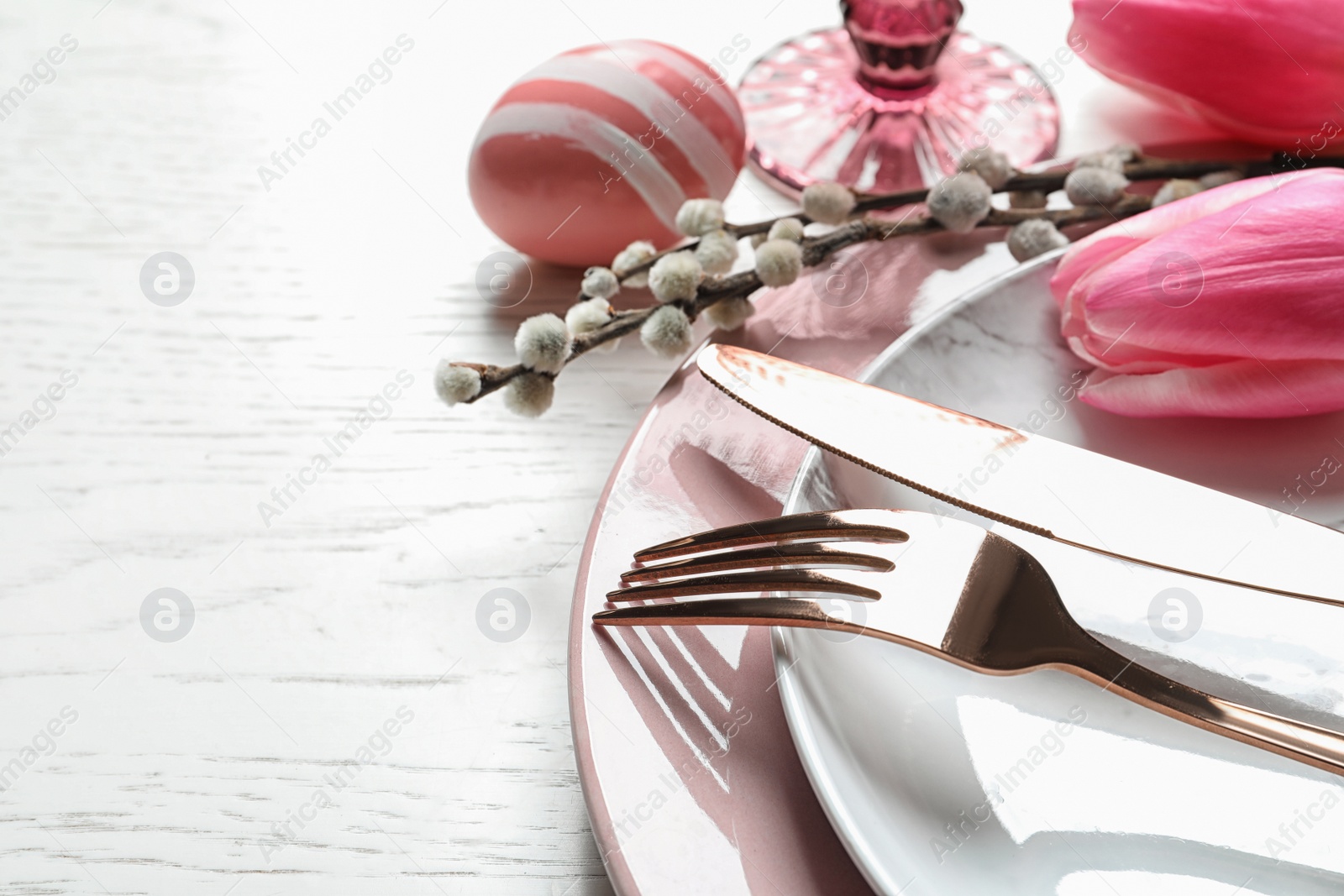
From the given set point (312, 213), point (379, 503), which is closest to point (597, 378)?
point (379, 503)

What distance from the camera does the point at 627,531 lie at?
346 mm

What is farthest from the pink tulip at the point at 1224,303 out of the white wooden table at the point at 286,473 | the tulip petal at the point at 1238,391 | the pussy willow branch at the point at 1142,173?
the white wooden table at the point at 286,473

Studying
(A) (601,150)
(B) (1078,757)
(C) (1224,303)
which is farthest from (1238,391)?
(A) (601,150)

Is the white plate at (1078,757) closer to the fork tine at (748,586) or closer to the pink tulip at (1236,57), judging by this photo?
the fork tine at (748,586)

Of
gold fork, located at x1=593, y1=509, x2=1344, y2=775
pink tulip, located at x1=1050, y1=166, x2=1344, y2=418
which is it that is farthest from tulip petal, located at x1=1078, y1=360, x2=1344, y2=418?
gold fork, located at x1=593, y1=509, x2=1344, y2=775

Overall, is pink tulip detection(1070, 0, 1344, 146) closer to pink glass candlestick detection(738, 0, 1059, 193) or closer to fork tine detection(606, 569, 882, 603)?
pink glass candlestick detection(738, 0, 1059, 193)

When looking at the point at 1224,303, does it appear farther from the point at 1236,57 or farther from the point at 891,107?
the point at 891,107

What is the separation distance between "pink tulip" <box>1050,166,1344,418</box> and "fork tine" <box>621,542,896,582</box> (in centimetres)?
13

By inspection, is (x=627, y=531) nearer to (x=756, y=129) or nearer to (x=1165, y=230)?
(x=1165, y=230)

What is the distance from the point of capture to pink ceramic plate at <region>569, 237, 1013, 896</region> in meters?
0.27

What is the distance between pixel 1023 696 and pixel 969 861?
0.06 meters

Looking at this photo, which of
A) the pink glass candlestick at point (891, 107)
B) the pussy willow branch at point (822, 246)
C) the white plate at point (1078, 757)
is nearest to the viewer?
the white plate at point (1078, 757)

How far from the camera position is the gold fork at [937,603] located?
0.28 meters

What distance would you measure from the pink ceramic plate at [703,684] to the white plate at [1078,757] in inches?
0.9
